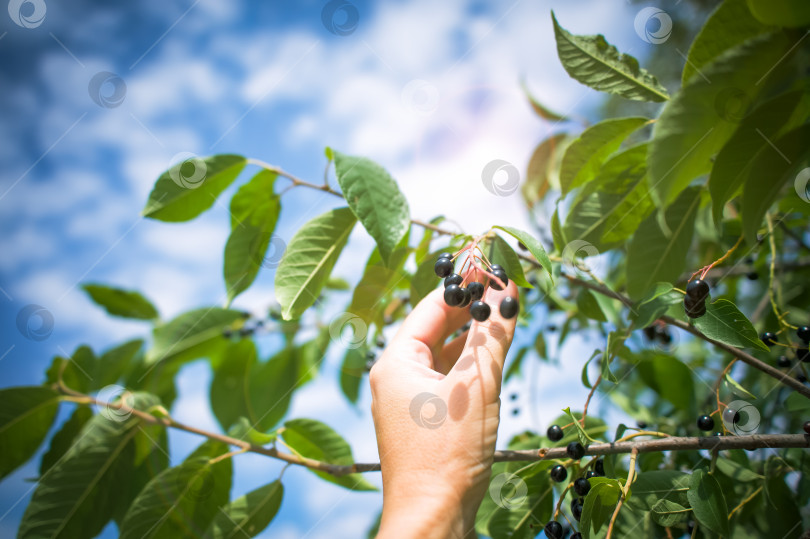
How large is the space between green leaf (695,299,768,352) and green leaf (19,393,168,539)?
1548 mm

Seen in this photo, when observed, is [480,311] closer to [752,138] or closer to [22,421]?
[752,138]

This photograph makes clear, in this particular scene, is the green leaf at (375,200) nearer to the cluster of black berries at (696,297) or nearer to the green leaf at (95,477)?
the cluster of black berries at (696,297)

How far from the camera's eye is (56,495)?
4.59ft

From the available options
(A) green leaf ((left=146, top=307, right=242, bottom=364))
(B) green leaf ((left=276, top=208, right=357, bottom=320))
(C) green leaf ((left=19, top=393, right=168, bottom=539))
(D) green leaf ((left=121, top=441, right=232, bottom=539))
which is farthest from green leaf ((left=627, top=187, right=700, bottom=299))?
(A) green leaf ((left=146, top=307, right=242, bottom=364))

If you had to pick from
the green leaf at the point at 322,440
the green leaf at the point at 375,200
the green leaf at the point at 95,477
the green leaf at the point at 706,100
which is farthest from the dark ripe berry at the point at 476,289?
the green leaf at the point at 95,477

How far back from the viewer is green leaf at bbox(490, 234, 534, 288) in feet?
3.54

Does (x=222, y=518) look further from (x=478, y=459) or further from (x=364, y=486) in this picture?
(x=478, y=459)

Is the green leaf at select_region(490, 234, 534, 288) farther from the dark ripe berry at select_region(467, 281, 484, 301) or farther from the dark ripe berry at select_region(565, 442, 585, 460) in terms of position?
the dark ripe berry at select_region(565, 442, 585, 460)

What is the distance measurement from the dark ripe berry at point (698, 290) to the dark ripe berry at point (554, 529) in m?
0.55

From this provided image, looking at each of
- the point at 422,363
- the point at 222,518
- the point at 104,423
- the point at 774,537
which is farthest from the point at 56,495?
the point at 774,537

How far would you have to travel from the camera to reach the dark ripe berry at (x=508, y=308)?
0.91 metres

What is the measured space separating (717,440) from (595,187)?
0.58 metres

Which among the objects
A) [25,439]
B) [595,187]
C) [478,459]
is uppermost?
[595,187]

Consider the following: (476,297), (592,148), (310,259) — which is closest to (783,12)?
(592,148)
